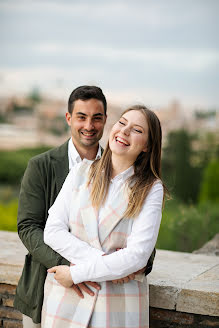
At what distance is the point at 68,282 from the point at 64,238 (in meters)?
0.18

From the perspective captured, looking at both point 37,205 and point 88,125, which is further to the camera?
point 88,125

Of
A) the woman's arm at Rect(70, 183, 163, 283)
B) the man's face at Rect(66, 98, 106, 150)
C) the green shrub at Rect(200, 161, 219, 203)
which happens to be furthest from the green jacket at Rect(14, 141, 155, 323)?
the green shrub at Rect(200, 161, 219, 203)

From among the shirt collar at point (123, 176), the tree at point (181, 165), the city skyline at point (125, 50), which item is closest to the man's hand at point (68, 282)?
the shirt collar at point (123, 176)

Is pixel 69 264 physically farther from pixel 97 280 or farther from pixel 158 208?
pixel 158 208

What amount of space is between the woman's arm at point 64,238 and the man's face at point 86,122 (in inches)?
17.9

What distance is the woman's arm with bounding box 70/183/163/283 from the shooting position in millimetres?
2004

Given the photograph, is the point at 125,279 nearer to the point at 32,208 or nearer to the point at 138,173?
the point at 138,173

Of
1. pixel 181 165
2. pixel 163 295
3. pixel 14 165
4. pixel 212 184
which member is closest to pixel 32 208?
pixel 163 295

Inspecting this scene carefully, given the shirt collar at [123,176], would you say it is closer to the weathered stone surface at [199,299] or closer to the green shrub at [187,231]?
the weathered stone surface at [199,299]

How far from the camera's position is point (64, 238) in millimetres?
2105

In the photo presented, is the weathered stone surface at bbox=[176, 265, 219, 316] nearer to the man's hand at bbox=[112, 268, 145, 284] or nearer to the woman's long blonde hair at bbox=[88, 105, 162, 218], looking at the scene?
the man's hand at bbox=[112, 268, 145, 284]

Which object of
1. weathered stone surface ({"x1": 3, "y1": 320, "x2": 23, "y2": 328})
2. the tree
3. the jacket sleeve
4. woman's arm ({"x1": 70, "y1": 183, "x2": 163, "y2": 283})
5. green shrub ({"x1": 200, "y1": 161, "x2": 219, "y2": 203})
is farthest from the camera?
the tree

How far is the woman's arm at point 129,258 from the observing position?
2.00 m

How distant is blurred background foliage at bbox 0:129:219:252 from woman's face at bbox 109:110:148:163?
94.4 inches
